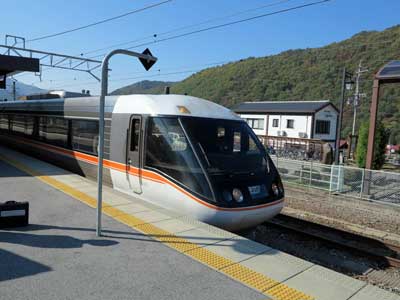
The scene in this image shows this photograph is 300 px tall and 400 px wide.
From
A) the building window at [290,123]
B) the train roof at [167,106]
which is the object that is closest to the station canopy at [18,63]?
the train roof at [167,106]

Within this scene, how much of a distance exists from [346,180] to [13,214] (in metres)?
11.3

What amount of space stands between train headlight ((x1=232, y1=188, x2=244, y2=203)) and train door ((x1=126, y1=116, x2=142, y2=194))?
2071 mm

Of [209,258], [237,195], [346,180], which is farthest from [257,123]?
[209,258]

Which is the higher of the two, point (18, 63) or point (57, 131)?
point (18, 63)

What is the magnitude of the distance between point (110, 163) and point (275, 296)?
17.6ft

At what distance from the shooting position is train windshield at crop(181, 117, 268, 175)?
236 inches

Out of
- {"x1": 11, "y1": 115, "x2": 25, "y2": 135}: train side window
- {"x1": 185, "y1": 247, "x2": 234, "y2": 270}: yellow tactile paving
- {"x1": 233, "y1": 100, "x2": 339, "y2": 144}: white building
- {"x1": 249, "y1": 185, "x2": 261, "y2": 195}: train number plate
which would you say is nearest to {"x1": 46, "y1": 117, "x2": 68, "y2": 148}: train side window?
{"x1": 11, "y1": 115, "x2": 25, "y2": 135}: train side window

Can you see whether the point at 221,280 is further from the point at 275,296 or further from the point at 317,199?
the point at 317,199

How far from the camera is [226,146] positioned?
21.4 ft

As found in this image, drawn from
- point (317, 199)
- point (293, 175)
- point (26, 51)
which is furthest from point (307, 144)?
point (26, 51)

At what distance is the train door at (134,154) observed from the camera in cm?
685

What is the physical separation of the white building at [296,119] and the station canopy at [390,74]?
21.4 metres

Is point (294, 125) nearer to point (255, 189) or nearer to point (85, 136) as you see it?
point (85, 136)

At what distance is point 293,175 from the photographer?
14.4 m
